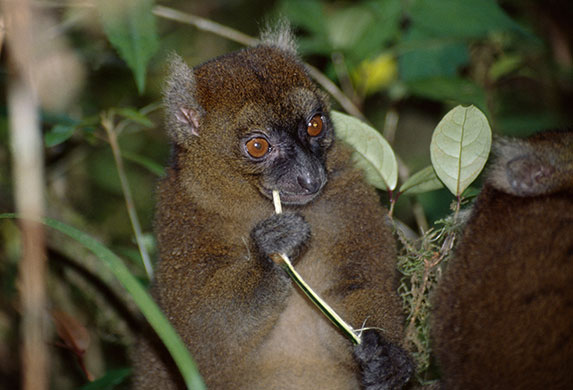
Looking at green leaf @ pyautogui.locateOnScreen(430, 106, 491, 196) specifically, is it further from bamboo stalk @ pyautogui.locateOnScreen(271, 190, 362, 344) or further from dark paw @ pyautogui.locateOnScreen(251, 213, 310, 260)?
bamboo stalk @ pyautogui.locateOnScreen(271, 190, 362, 344)

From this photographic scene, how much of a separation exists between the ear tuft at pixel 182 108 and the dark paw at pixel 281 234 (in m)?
0.74

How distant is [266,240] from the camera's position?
3.14 metres

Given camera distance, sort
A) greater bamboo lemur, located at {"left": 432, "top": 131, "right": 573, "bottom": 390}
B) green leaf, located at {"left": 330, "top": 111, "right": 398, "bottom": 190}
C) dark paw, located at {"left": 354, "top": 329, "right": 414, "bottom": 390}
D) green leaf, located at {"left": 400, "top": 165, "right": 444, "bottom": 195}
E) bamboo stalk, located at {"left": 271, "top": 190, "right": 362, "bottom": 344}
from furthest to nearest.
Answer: green leaf, located at {"left": 330, "top": 111, "right": 398, "bottom": 190} < green leaf, located at {"left": 400, "top": 165, "right": 444, "bottom": 195} < dark paw, located at {"left": 354, "top": 329, "right": 414, "bottom": 390} < bamboo stalk, located at {"left": 271, "top": 190, "right": 362, "bottom": 344} < greater bamboo lemur, located at {"left": 432, "top": 131, "right": 573, "bottom": 390}

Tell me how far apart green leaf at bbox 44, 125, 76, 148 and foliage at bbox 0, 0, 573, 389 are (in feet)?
0.04

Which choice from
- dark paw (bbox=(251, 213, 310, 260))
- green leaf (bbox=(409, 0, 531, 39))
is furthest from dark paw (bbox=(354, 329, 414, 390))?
green leaf (bbox=(409, 0, 531, 39))

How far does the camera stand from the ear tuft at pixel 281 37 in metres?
4.04

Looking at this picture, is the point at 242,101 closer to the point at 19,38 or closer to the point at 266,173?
the point at 266,173

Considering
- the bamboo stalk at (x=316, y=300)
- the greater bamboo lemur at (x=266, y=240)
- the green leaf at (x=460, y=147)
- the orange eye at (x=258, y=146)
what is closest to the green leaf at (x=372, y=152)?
the greater bamboo lemur at (x=266, y=240)

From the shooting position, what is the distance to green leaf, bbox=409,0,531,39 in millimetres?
4426

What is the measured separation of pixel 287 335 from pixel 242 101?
1.29 metres

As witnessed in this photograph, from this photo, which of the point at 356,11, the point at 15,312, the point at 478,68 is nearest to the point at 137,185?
the point at 15,312

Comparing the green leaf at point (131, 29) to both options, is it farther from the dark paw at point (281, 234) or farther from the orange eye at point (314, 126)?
the dark paw at point (281, 234)

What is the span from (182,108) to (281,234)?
100cm

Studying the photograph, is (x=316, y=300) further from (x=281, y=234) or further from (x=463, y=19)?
(x=463, y=19)
